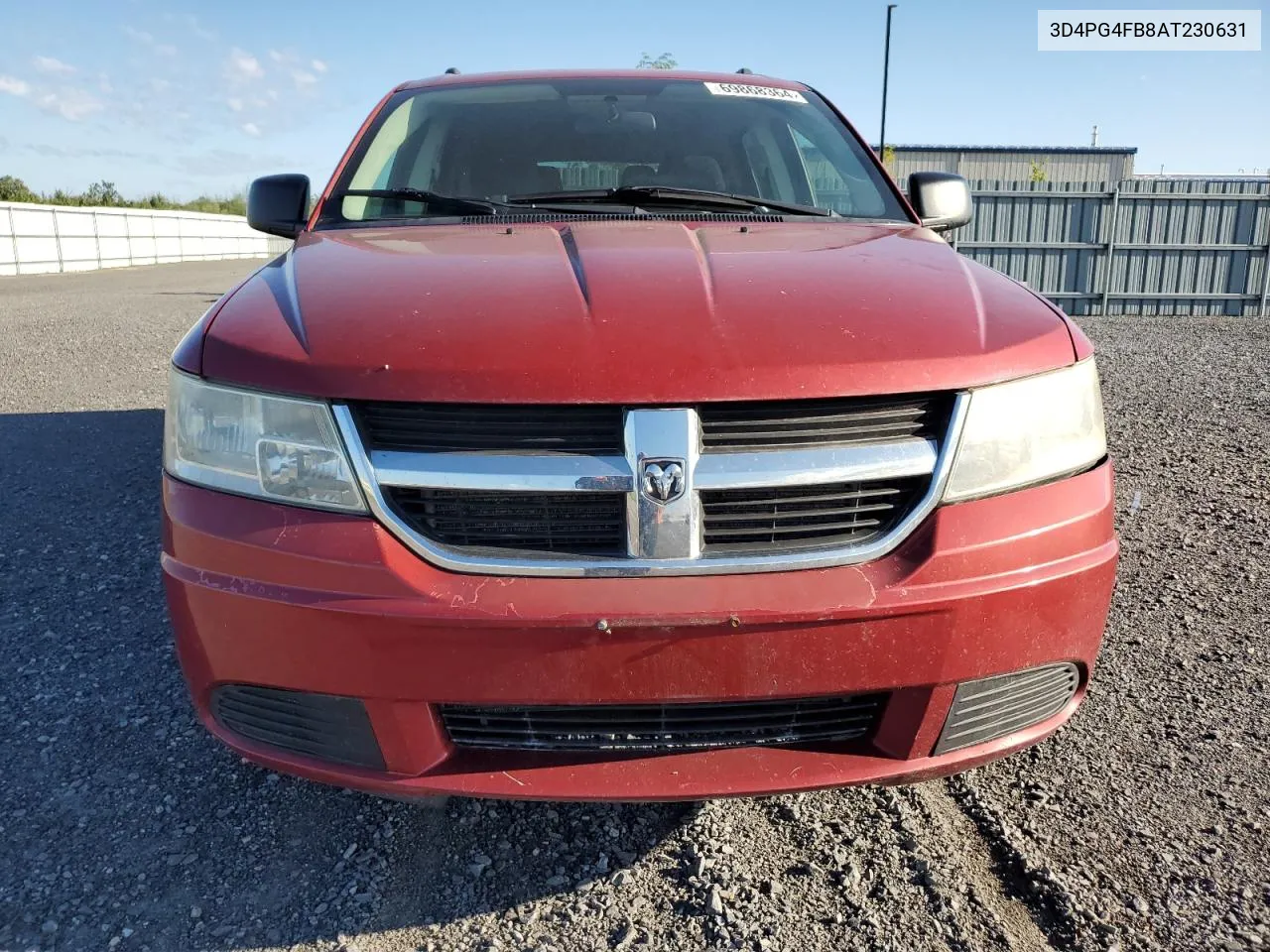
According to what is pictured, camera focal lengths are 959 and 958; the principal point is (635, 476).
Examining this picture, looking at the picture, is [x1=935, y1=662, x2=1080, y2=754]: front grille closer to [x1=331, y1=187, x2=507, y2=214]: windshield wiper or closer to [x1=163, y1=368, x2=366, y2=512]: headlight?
[x1=163, y1=368, x2=366, y2=512]: headlight

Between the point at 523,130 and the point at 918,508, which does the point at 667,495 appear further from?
the point at 523,130

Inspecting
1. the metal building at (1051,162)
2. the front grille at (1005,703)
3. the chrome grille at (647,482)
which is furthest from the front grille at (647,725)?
the metal building at (1051,162)

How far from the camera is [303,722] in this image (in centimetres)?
167

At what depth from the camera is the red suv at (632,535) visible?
1540mm

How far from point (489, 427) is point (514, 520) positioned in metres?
0.16

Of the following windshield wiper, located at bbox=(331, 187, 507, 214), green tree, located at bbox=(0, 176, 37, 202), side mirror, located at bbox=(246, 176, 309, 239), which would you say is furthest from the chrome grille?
green tree, located at bbox=(0, 176, 37, 202)

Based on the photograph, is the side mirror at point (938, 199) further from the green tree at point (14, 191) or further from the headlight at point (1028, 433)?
the green tree at point (14, 191)

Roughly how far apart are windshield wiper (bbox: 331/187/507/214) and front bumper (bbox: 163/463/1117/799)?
1.17 meters

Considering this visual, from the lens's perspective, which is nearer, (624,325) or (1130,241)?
(624,325)

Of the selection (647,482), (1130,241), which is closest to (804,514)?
(647,482)

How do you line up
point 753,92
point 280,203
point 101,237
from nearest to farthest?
1. point 280,203
2. point 753,92
3. point 101,237

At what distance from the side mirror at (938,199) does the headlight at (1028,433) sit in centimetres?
113

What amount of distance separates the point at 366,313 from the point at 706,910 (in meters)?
1.28

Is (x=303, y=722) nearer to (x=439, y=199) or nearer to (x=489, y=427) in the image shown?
(x=489, y=427)
